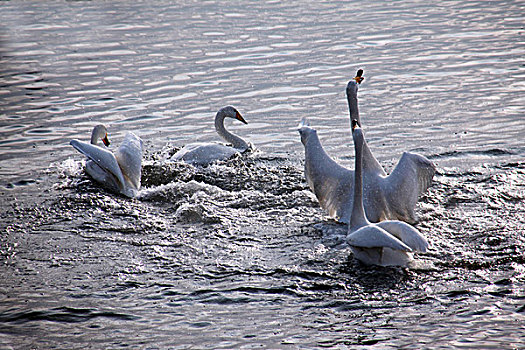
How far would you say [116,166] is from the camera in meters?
8.73

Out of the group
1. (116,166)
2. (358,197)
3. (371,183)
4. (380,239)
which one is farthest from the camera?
(116,166)

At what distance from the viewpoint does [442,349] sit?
5215mm

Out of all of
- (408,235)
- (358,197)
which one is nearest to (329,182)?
(358,197)

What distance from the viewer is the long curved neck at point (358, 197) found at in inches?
273

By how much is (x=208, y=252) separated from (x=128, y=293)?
1.06 m

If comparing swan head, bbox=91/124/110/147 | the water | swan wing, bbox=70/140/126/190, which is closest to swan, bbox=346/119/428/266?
the water

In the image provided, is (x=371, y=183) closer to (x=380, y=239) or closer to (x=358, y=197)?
(x=358, y=197)

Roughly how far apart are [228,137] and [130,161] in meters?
2.26

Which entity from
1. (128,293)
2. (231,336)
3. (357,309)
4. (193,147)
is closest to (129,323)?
(128,293)

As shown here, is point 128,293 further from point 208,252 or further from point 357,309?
point 357,309

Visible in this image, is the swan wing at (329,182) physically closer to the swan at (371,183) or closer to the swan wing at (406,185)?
the swan at (371,183)

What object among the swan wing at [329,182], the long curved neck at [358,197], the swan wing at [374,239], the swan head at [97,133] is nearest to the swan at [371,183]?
the swan wing at [329,182]

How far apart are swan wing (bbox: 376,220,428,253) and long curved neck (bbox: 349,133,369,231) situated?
1.17ft

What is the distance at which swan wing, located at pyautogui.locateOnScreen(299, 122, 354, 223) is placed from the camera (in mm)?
7664
